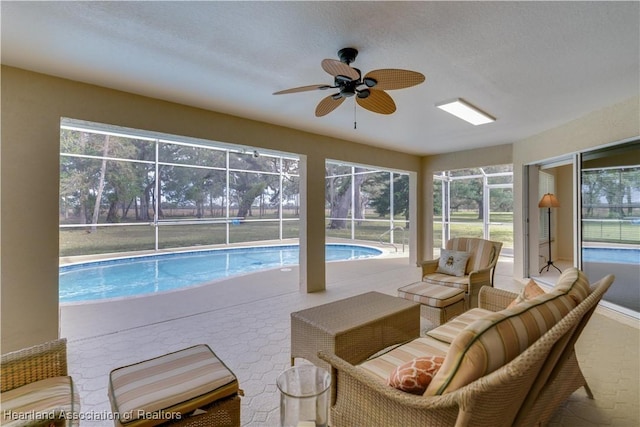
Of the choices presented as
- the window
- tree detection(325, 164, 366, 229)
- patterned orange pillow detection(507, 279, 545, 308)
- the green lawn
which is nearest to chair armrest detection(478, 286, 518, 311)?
patterned orange pillow detection(507, 279, 545, 308)

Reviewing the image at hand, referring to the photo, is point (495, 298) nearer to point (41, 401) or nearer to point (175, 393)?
point (175, 393)

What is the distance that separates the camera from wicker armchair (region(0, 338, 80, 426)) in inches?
49.8

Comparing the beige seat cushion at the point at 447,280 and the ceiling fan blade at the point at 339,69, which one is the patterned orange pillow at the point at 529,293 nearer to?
the beige seat cushion at the point at 447,280

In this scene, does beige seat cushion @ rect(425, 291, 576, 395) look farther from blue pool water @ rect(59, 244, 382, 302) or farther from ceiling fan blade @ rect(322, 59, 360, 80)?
blue pool water @ rect(59, 244, 382, 302)

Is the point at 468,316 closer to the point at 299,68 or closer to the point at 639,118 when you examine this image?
the point at 299,68

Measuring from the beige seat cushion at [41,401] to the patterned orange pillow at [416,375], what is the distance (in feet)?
4.25

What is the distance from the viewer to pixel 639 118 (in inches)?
124

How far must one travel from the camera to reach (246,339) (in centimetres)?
293

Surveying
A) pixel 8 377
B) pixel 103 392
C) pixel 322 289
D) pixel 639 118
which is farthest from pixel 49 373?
pixel 639 118

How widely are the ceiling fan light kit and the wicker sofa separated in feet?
7.48

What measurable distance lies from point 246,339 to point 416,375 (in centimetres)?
214

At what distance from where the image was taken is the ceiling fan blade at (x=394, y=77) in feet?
6.13

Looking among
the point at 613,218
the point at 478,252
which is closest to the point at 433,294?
the point at 478,252

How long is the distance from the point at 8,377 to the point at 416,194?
6.48 meters
